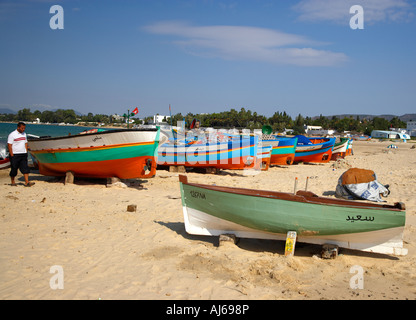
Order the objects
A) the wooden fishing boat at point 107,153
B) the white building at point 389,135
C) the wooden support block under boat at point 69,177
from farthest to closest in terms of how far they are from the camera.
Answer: the white building at point 389,135, the wooden support block under boat at point 69,177, the wooden fishing boat at point 107,153

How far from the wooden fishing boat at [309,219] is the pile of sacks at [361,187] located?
12.3 feet

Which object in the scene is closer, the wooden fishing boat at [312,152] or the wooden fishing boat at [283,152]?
the wooden fishing boat at [283,152]

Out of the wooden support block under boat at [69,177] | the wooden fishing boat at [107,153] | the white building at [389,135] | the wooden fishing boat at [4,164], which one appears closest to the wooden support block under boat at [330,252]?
the wooden fishing boat at [107,153]

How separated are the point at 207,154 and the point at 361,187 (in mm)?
6990

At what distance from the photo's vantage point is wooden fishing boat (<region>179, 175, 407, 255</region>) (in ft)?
17.4

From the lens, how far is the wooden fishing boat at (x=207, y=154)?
1496 centimetres

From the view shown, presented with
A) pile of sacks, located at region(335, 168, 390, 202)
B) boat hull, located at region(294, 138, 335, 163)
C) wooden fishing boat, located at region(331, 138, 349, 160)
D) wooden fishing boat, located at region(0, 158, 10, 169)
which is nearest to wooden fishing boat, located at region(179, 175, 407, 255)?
pile of sacks, located at region(335, 168, 390, 202)

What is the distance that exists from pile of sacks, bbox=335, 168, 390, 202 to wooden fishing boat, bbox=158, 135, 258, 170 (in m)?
5.97

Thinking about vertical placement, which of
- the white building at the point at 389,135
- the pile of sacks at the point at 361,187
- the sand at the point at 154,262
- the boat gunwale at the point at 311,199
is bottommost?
the sand at the point at 154,262

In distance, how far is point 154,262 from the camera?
5.31 meters

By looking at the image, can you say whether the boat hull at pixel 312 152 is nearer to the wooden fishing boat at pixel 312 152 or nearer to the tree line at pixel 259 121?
the wooden fishing boat at pixel 312 152

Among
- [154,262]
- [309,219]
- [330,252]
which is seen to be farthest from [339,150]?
[154,262]
